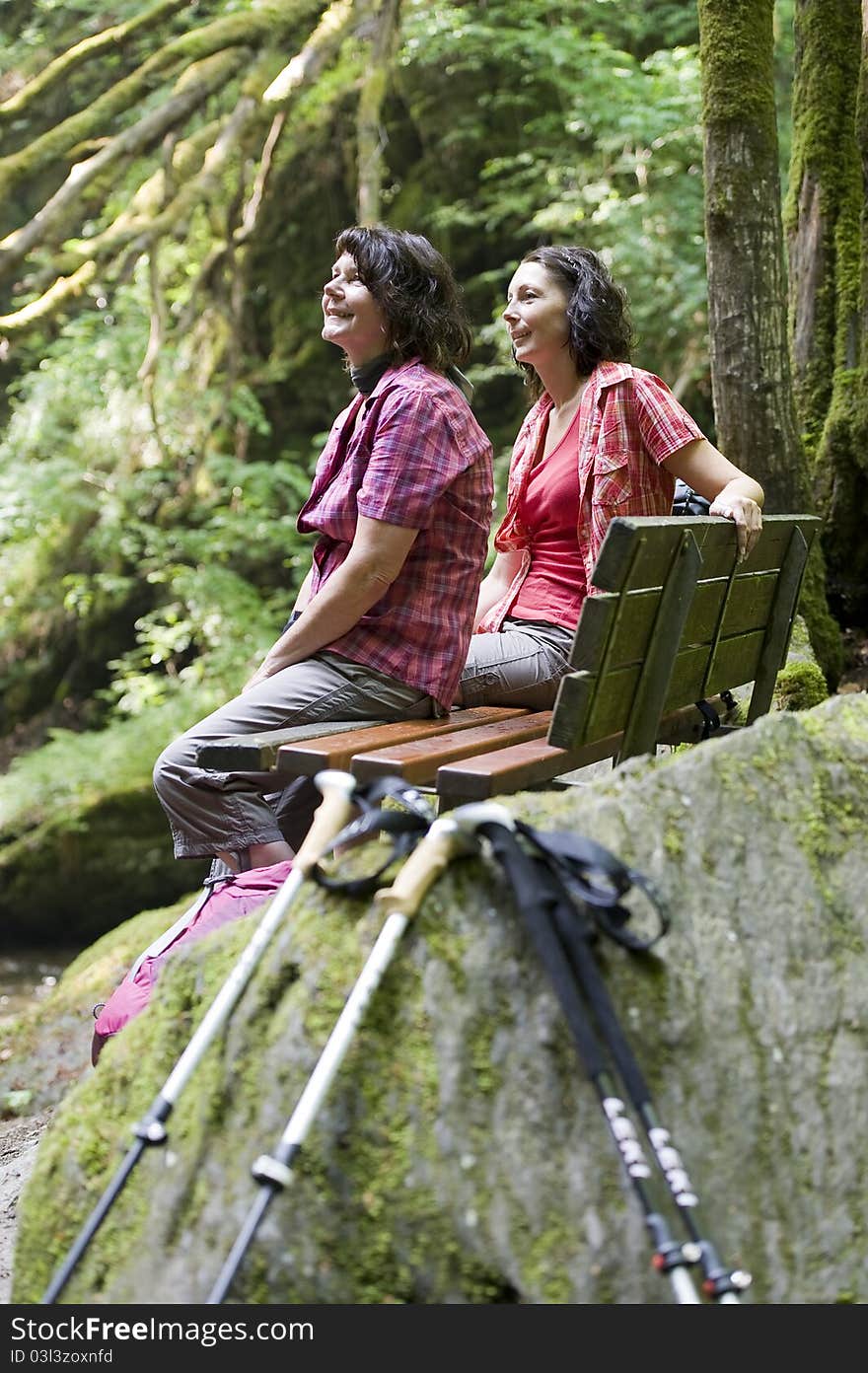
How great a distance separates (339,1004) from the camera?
2.13m

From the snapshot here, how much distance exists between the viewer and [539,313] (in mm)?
3895

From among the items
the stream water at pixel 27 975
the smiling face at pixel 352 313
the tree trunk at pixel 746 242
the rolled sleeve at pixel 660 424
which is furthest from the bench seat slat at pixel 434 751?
the stream water at pixel 27 975

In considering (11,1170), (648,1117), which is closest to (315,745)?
(648,1117)

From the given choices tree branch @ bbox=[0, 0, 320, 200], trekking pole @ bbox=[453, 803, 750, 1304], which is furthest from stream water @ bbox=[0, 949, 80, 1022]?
trekking pole @ bbox=[453, 803, 750, 1304]

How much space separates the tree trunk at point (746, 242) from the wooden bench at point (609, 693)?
1388 millimetres

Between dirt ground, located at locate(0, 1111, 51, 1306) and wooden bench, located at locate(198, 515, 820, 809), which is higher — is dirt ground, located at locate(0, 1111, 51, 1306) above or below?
below

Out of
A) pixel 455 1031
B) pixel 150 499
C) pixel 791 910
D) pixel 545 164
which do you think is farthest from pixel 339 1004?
pixel 545 164

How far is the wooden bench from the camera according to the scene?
271 cm

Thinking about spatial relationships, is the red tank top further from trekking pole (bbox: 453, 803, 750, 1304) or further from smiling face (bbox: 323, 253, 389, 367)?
trekking pole (bbox: 453, 803, 750, 1304)

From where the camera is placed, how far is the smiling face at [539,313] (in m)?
3.88

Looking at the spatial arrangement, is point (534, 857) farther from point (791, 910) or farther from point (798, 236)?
point (798, 236)

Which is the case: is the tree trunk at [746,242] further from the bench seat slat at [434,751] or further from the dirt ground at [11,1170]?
the dirt ground at [11,1170]

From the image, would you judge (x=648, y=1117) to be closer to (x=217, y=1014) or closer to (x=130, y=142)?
(x=217, y=1014)

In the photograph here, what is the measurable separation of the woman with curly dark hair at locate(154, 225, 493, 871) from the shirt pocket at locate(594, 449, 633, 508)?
449 millimetres
